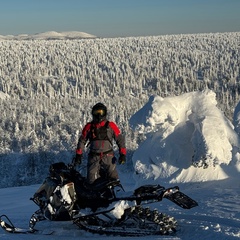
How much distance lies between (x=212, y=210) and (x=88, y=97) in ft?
240

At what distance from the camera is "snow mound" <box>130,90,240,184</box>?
33.2ft

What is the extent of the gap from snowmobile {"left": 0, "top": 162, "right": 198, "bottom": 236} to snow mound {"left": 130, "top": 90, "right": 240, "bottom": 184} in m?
4.25

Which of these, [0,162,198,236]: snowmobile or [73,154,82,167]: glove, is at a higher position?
[73,154,82,167]: glove

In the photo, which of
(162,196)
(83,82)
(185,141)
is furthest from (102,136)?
(83,82)

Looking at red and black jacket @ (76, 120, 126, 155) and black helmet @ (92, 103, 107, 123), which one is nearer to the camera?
black helmet @ (92, 103, 107, 123)

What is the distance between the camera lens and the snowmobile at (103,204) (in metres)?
5.44

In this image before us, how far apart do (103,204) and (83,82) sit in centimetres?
8197

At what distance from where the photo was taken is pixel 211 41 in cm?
11200

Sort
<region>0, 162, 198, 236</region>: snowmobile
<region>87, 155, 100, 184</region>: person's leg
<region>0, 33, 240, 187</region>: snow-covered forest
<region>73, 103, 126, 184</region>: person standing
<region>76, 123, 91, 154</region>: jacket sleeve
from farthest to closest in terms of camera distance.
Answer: <region>0, 33, 240, 187</region>: snow-covered forest, <region>76, 123, 91, 154</region>: jacket sleeve, <region>73, 103, 126, 184</region>: person standing, <region>87, 155, 100, 184</region>: person's leg, <region>0, 162, 198, 236</region>: snowmobile

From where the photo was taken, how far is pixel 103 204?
5.82m

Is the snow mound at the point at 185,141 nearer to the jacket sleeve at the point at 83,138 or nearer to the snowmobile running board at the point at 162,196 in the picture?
the jacket sleeve at the point at 83,138

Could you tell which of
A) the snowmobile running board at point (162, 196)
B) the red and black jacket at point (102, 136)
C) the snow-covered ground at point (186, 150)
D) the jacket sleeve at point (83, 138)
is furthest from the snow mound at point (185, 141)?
the snowmobile running board at point (162, 196)

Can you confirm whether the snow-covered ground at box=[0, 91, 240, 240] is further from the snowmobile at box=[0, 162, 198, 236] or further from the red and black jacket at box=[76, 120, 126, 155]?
the red and black jacket at box=[76, 120, 126, 155]

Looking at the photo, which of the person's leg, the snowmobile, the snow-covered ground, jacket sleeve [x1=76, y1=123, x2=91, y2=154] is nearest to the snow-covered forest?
the snow-covered ground
